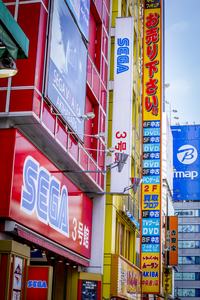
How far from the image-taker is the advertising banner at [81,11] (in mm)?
19344

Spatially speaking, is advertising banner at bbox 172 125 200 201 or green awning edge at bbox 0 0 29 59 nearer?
green awning edge at bbox 0 0 29 59

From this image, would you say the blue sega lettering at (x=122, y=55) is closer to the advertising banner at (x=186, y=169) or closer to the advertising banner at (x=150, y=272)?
the advertising banner at (x=150, y=272)

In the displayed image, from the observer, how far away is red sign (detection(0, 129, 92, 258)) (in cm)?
1459

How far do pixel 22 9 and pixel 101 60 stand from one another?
839 centimetres

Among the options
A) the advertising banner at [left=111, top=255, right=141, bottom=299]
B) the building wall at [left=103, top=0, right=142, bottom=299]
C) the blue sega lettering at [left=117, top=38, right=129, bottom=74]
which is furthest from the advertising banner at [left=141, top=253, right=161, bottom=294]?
the blue sega lettering at [left=117, top=38, right=129, bottom=74]

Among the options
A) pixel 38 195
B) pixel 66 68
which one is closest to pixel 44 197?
pixel 38 195

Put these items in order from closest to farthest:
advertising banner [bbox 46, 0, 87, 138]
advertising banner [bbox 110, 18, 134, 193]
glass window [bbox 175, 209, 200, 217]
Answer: advertising banner [bbox 46, 0, 87, 138] → advertising banner [bbox 110, 18, 134, 193] → glass window [bbox 175, 209, 200, 217]

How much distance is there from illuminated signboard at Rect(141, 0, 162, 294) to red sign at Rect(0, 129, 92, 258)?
9929mm

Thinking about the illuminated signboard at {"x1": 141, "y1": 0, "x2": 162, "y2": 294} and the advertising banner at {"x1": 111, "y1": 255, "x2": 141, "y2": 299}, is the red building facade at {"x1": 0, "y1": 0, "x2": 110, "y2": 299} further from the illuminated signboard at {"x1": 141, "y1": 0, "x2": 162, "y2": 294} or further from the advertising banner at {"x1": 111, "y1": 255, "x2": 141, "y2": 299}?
the illuminated signboard at {"x1": 141, "y1": 0, "x2": 162, "y2": 294}

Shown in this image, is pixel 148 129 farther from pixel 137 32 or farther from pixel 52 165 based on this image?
pixel 52 165

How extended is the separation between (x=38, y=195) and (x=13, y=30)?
7.69 m

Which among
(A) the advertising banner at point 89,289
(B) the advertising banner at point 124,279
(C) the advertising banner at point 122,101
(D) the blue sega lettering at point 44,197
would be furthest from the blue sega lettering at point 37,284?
(C) the advertising banner at point 122,101

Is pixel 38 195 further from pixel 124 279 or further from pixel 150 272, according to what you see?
pixel 150 272

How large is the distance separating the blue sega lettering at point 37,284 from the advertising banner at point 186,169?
187 ft
